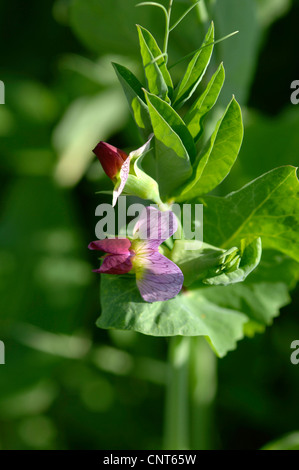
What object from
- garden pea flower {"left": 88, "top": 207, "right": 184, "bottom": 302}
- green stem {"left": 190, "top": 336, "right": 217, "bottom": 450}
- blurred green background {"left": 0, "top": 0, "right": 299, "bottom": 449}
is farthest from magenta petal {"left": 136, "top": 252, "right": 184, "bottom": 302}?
blurred green background {"left": 0, "top": 0, "right": 299, "bottom": 449}

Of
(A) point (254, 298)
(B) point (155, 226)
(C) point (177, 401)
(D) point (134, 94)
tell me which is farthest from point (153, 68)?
(C) point (177, 401)

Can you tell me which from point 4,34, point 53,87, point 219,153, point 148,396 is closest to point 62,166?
point 53,87

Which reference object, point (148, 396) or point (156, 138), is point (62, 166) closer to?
point (148, 396)

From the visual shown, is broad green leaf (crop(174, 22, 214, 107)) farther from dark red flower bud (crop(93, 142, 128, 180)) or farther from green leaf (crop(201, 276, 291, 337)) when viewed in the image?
green leaf (crop(201, 276, 291, 337))

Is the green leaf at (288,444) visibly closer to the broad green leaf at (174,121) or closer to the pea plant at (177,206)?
the pea plant at (177,206)

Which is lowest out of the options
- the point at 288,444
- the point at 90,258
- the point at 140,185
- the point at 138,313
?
the point at 288,444

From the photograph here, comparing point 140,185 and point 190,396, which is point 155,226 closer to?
point 140,185

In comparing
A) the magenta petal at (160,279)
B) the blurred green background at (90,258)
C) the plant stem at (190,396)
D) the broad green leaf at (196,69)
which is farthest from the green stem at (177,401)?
the broad green leaf at (196,69)
